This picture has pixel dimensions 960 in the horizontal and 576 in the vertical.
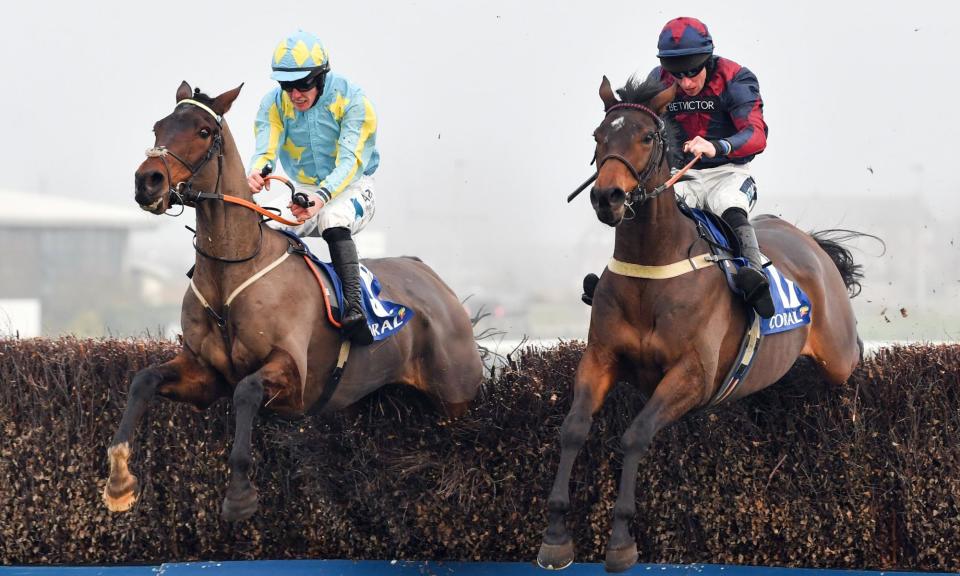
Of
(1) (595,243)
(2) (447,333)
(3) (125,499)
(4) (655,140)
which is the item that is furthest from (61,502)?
(1) (595,243)

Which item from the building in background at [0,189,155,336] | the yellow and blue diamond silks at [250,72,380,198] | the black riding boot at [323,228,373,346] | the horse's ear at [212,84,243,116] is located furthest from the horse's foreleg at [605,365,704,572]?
the building in background at [0,189,155,336]

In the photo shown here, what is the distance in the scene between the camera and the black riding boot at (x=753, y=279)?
5125 mm

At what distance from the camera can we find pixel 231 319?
5145mm

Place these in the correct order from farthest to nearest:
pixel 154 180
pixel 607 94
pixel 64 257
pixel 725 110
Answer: pixel 64 257 < pixel 725 110 < pixel 607 94 < pixel 154 180

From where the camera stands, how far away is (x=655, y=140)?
477 cm

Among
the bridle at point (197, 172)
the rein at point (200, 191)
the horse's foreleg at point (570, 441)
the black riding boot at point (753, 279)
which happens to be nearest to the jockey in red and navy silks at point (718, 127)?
the black riding boot at point (753, 279)

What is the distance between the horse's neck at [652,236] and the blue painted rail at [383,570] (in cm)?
165

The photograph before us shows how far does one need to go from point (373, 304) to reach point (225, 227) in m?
0.84

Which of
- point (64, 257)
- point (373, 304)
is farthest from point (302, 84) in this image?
point (64, 257)

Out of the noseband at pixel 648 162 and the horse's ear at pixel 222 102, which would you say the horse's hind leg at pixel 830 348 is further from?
the horse's ear at pixel 222 102

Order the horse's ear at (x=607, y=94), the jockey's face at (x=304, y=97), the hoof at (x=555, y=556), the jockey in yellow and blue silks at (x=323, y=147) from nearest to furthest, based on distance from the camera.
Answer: the hoof at (x=555, y=556), the horse's ear at (x=607, y=94), the jockey in yellow and blue silks at (x=323, y=147), the jockey's face at (x=304, y=97)

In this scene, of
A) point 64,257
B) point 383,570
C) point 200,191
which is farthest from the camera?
point 64,257

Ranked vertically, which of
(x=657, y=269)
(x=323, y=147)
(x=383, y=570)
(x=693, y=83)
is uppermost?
(x=693, y=83)

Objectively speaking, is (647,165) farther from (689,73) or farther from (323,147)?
(323,147)
